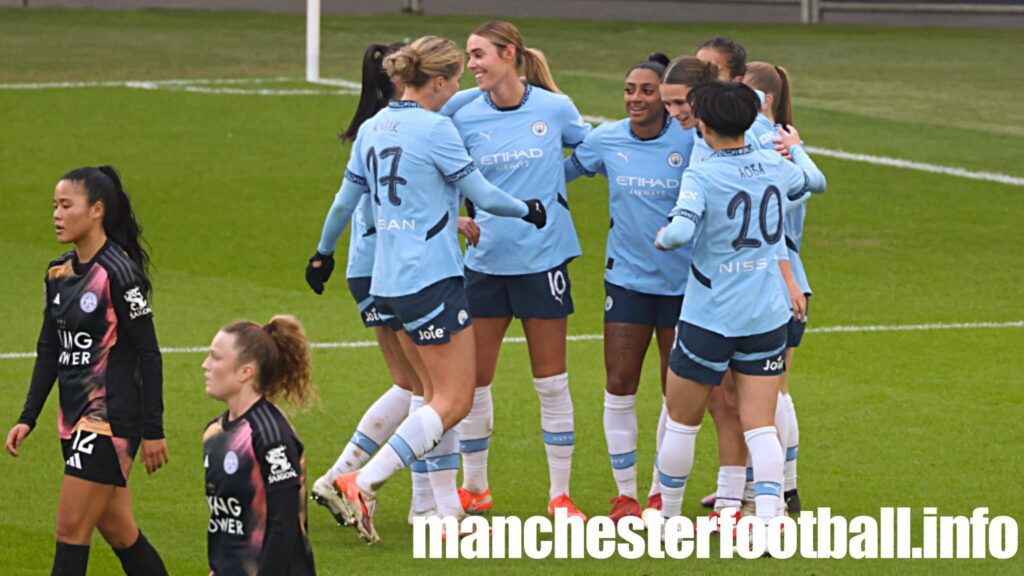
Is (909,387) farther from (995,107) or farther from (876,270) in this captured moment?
Answer: (995,107)

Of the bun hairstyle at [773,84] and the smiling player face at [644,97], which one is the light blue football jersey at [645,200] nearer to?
the smiling player face at [644,97]

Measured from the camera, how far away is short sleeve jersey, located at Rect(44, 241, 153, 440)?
22.1 feet

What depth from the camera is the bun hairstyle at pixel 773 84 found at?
8531 mm

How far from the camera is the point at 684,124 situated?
26.7 feet

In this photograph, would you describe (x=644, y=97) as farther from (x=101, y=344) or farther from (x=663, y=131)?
(x=101, y=344)

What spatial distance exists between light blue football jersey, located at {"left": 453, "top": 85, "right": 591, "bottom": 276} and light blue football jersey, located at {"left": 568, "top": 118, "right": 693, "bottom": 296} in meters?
0.23

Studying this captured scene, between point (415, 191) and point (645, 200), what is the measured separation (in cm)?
117

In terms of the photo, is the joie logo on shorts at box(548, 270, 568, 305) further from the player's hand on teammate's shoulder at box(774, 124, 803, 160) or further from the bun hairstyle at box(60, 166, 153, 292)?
the bun hairstyle at box(60, 166, 153, 292)

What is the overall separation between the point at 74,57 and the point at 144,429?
2310 centimetres

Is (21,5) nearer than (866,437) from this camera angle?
No

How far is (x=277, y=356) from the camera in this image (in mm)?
6004

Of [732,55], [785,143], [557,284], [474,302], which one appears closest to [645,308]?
[557,284]

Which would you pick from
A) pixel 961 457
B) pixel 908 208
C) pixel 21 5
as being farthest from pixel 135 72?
pixel 961 457

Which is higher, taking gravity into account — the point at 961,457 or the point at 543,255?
the point at 543,255
